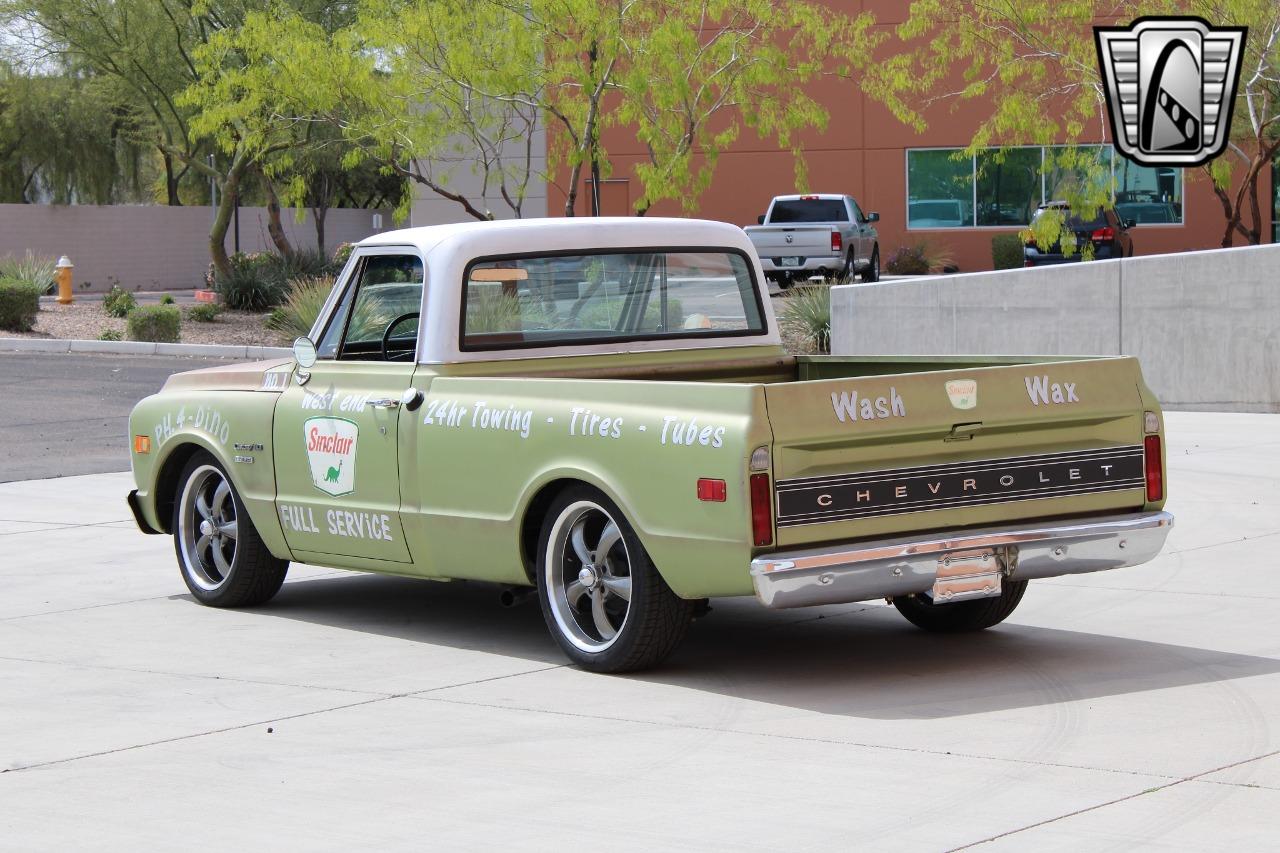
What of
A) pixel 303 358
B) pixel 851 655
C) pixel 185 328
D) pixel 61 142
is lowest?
pixel 851 655

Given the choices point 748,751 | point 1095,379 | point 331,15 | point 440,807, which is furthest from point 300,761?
point 331,15

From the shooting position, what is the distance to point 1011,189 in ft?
141

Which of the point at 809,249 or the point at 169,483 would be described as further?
the point at 809,249

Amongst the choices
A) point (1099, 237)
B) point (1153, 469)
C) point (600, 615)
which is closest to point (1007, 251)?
point (1099, 237)

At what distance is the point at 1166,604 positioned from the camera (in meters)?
8.78

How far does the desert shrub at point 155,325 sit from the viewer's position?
2883cm

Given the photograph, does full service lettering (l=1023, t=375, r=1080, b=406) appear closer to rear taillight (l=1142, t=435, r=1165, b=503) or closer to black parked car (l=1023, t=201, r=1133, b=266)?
rear taillight (l=1142, t=435, r=1165, b=503)

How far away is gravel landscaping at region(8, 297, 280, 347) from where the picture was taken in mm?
29328

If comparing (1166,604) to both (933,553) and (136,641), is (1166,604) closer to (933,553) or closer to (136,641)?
(933,553)

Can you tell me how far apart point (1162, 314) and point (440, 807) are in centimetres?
1408

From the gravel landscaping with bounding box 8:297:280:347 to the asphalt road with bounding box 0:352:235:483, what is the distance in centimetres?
210

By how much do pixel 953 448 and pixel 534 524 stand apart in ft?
5.65

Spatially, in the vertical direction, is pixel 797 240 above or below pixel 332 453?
above

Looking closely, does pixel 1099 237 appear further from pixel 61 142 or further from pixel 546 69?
pixel 61 142
